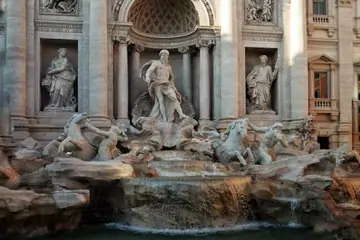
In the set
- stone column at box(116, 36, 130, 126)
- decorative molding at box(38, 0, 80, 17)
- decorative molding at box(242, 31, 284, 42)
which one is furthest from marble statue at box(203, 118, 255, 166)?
decorative molding at box(38, 0, 80, 17)

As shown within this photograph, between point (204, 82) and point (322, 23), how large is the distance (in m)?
6.53

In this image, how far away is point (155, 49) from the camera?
72.2 ft

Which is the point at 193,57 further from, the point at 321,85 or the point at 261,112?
the point at 321,85

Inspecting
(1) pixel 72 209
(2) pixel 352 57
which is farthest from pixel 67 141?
(2) pixel 352 57

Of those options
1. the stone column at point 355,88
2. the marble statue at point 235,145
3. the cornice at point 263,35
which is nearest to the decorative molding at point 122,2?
the cornice at point 263,35

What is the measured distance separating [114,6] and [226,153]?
295 inches

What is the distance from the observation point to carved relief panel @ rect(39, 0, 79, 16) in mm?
19906

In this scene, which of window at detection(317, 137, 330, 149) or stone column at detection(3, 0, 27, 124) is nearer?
stone column at detection(3, 0, 27, 124)

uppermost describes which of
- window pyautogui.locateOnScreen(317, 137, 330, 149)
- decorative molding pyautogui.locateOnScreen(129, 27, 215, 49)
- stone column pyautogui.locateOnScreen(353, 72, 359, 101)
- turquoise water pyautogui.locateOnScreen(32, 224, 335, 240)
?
decorative molding pyautogui.locateOnScreen(129, 27, 215, 49)

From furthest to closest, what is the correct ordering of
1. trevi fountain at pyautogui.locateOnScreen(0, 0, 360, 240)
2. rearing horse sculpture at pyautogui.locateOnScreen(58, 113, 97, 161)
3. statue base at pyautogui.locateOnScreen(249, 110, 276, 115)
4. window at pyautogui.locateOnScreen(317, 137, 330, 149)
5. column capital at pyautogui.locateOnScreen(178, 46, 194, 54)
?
window at pyautogui.locateOnScreen(317, 137, 330, 149)
column capital at pyautogui.locateOnScreen(178, 46, 194, 54)
statue base at pyautogui.locateOnScreen(249, 110, 276, 115)
rearing horse sculpture at pyautogui.locateOnScreen(58, 113, 97, 161)
trevi fountain at pyautogui.locateOnScreen(0, 0, 360, 240)

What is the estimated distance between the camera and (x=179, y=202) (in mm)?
13578

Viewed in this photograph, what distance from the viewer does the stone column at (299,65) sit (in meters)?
21.2

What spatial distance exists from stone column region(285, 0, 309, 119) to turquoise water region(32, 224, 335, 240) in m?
8.64

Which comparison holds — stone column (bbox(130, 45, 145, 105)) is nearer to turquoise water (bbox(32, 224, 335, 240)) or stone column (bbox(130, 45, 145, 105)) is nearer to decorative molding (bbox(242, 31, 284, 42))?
decorative molding (bbox(242, 31, 284, 42))
